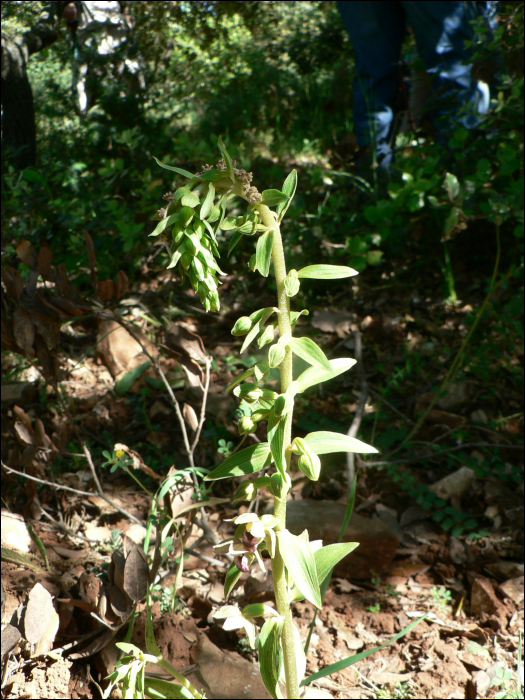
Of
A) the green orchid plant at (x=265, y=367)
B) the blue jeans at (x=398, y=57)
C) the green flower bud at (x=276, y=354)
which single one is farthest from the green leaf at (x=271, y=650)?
the blue jeans at (x=398, y=57)

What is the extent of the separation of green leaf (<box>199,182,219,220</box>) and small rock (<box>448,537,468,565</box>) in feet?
5.00

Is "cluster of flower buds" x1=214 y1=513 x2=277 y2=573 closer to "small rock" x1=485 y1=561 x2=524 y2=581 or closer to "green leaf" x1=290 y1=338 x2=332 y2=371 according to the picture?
"green leaf" x1=290 y1=338 x2=332 y2=371

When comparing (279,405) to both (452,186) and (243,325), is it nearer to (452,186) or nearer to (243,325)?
(243,325)

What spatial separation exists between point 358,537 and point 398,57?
337 centimetres

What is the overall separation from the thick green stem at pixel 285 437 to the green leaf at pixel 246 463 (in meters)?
0.04

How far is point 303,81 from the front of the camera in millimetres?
6992

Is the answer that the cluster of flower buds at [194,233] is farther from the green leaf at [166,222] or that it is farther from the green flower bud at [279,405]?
the green flower bud at [279,405]

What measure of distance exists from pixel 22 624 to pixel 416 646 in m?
1.05

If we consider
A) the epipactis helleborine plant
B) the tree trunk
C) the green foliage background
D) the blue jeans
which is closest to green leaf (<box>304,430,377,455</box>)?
the epipactis helleborine plant

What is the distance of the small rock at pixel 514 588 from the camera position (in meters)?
1.73

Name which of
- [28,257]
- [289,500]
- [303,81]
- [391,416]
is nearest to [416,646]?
[289,500]

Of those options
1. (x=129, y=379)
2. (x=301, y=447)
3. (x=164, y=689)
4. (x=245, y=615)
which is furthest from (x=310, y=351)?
(x=129, y=379)

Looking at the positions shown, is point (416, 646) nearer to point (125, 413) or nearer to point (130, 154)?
point (125, 413)

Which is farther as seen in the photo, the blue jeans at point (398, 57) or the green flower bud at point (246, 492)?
the blue jeans at point (398, 57)
